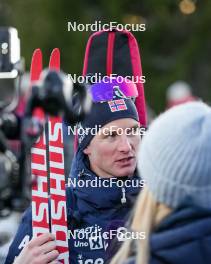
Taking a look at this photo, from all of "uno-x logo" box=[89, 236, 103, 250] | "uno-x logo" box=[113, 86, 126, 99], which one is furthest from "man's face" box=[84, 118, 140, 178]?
"uno-x logo" box=[89, 236, 103, 250]

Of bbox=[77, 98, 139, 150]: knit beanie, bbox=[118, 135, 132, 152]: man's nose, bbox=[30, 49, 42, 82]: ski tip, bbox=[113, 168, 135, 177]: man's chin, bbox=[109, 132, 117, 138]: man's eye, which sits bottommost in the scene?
bbox=[113, 168, 135, 177]: man's chin

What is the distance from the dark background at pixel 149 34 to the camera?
19250mm

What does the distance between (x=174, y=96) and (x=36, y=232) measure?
11088mm

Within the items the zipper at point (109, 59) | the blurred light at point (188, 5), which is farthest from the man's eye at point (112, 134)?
the blurred light at point (188, 5)

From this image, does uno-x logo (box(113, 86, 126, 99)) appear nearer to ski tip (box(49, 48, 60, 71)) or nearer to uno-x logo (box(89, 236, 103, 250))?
ski tip (box(49, 48, 60, 71))

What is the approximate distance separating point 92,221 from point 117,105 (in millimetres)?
465

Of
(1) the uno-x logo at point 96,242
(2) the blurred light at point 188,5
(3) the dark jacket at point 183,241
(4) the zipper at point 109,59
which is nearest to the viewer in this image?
(3) the dark jacket at point 183,241

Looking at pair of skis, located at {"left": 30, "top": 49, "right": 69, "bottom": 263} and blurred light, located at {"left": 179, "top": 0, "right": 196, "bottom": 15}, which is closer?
pair of skis, located at {"left": 30, "top": 49, "right": 69, "bottom": 263}

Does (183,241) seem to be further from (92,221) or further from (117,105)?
(117,105)

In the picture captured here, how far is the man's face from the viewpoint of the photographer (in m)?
4.13

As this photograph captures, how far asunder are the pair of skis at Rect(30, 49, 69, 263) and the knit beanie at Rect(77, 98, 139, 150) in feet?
0.34

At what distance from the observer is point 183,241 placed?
281 cm

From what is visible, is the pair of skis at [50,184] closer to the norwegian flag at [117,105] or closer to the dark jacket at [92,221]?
the dark jacket at [92,221]

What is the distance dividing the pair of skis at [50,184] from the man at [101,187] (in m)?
0.05
